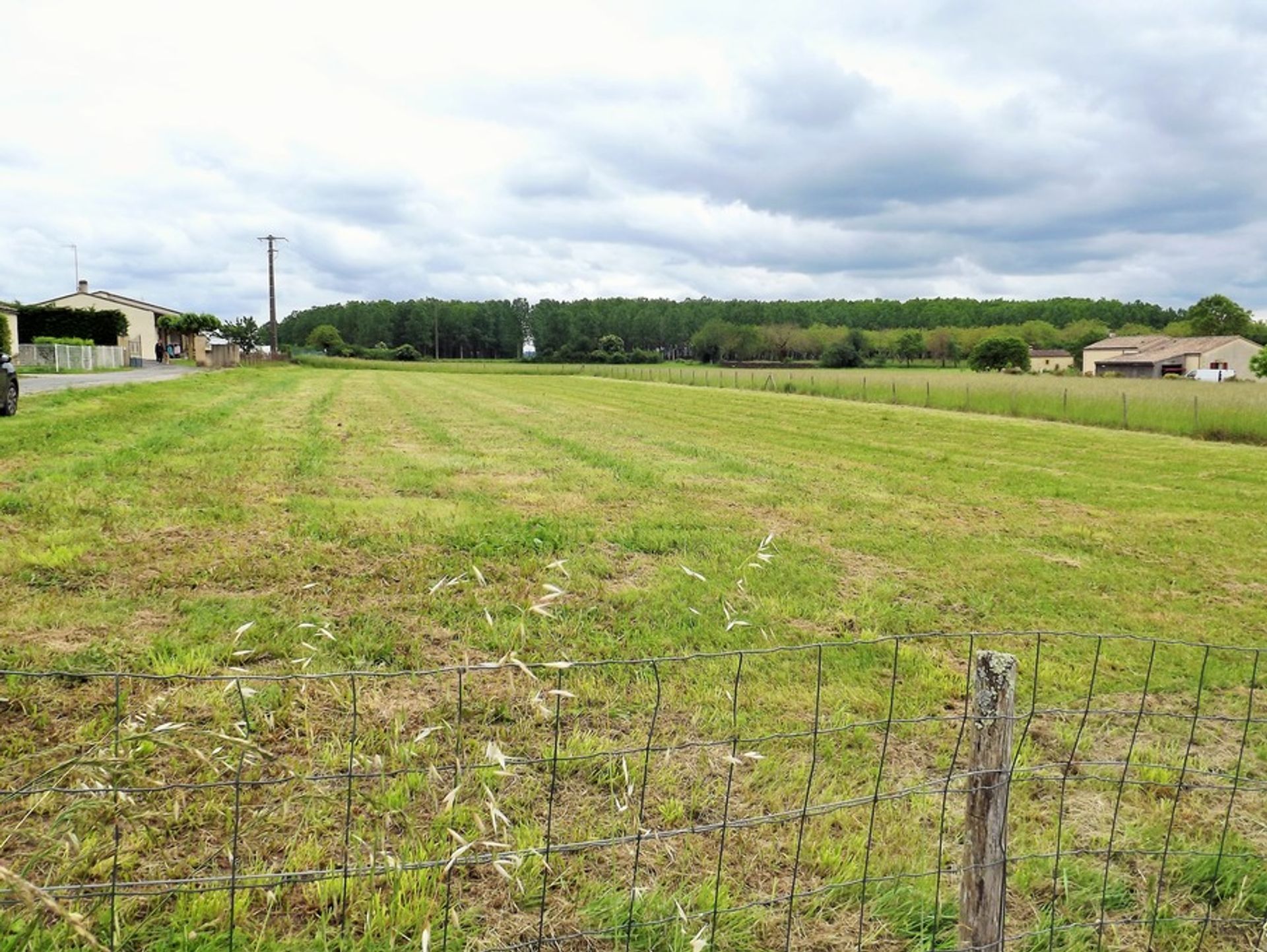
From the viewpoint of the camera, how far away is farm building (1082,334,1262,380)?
72812 millimetres

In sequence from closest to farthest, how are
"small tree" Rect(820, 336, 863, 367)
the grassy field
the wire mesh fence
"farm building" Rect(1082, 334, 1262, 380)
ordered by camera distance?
the grassy field → the wire mesh fence → "farm building" Rect(1082, 334, 1262, 380) → "small tree" Rect(820, 336, 863, 367)

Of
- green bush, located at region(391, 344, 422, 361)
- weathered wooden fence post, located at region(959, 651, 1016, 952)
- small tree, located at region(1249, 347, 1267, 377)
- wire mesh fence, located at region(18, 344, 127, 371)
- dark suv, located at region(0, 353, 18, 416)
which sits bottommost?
weathered wooden fence post, located at region(959, 651, 1016, 952)

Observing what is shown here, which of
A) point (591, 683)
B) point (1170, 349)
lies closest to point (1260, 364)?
point (1170, 349)

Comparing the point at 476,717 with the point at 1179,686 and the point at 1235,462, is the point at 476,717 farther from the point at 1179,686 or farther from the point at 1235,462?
the point at 1235,462

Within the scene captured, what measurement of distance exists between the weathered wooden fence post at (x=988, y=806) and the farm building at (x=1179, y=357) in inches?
3267

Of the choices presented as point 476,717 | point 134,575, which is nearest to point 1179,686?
point 476,717

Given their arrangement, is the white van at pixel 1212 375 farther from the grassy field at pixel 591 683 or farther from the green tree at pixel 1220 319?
the grassy field at pixel 591 683

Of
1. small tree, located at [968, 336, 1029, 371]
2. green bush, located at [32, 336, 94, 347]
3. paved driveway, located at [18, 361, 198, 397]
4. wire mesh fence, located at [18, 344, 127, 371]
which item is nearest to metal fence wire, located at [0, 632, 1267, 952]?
paved driveway, located at [18, 361, 198, 397]

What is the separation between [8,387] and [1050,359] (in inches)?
4472

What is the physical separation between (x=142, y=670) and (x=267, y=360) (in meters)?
60.9

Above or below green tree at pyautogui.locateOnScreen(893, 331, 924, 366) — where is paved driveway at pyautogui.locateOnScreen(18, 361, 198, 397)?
below

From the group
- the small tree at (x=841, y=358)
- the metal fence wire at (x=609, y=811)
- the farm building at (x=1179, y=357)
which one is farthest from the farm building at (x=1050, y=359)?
the metal fence wire at (x=609, y=811)

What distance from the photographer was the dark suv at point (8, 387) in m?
14.5

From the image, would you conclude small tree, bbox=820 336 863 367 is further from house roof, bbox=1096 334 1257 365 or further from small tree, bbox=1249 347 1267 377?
small tree, bbox=1249 347 1267 377
